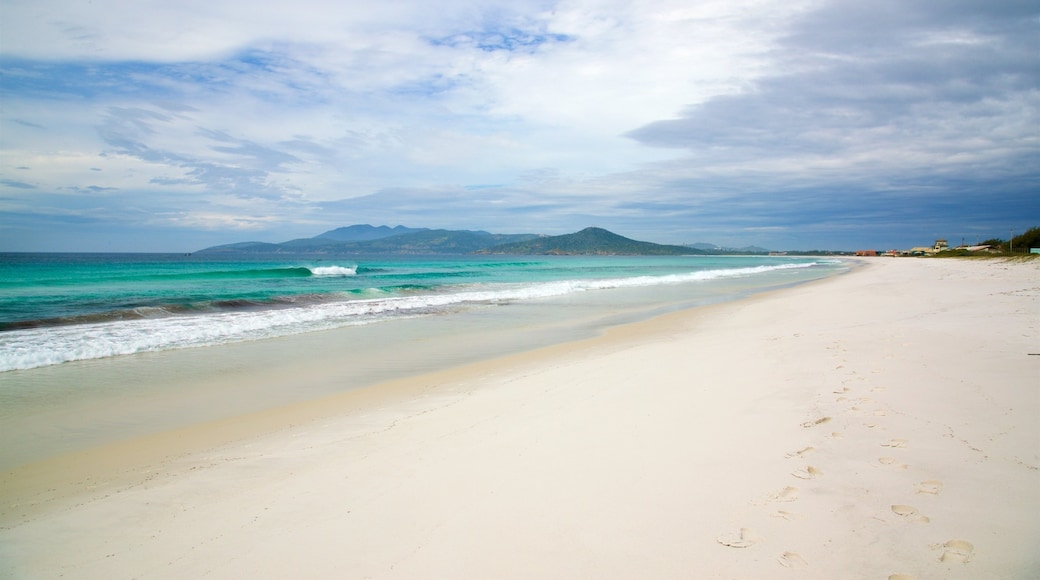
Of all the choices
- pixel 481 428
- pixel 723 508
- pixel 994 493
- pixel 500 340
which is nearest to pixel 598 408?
pixel 481 428

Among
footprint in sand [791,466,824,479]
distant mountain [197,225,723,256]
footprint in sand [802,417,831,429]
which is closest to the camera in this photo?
footprint in sand [791,466,824,479]

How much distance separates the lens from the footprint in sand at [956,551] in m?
2.46

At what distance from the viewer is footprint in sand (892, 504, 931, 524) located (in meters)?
2.81

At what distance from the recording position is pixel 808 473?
349cm

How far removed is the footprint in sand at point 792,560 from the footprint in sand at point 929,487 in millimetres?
1153

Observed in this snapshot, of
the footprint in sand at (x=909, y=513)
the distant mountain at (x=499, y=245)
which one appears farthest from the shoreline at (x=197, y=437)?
the distant mountain at (x=499, y=245)

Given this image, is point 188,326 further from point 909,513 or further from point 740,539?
point 909,513

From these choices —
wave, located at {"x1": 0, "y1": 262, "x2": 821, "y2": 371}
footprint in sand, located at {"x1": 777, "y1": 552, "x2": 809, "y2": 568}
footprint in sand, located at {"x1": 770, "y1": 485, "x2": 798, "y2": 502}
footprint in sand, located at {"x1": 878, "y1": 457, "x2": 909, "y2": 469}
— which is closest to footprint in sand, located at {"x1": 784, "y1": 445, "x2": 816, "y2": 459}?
footprint in sand, located at {"x1": 878, "y1": 457, "x2": 909, "y2": 469}

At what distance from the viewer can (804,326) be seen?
35.6ft

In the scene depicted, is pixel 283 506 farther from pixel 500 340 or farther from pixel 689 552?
pixel 500 340

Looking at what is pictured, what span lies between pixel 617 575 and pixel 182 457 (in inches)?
163

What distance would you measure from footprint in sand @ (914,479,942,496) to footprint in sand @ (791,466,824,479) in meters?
0.52

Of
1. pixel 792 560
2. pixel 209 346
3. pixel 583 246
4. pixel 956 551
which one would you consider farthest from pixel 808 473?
pixel 583 246

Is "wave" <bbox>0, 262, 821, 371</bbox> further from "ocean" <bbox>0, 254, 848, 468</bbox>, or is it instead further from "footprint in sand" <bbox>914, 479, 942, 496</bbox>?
"footprint in sand" <bbox>914, 479, 942, 496</bbox>
